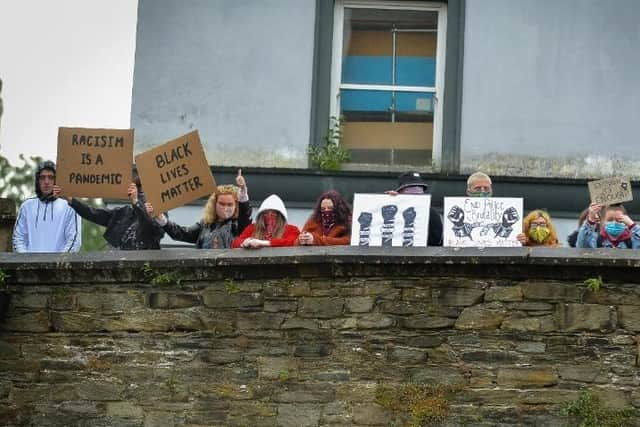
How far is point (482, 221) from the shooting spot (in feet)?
44.9

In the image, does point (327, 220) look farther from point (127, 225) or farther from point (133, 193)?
point (127, 225)

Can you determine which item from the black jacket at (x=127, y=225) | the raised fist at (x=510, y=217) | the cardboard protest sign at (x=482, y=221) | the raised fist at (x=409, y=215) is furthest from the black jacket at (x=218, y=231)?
the raised fist at (x=510, y=217)

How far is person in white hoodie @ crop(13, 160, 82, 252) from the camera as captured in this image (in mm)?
14648

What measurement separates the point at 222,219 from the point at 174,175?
511mm

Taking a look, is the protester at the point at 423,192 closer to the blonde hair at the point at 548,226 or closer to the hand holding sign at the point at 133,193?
the blonde hair at the point at 548,226

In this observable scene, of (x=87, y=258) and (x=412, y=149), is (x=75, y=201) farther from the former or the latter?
(x=412, y=149)

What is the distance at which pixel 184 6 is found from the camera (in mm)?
16859

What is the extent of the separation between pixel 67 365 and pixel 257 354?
1503 millimetres

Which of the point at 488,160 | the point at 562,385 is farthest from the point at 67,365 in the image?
the point at 488,160

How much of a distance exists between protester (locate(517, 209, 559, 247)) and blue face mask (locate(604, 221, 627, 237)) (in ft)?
1.44

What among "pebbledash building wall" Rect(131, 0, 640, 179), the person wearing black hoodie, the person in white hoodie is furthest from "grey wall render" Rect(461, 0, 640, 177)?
the person in white hoodie

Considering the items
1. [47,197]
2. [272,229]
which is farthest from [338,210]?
[47,197]

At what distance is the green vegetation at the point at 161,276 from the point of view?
13578 mm

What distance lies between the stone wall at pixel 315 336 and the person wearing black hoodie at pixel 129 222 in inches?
24.3
